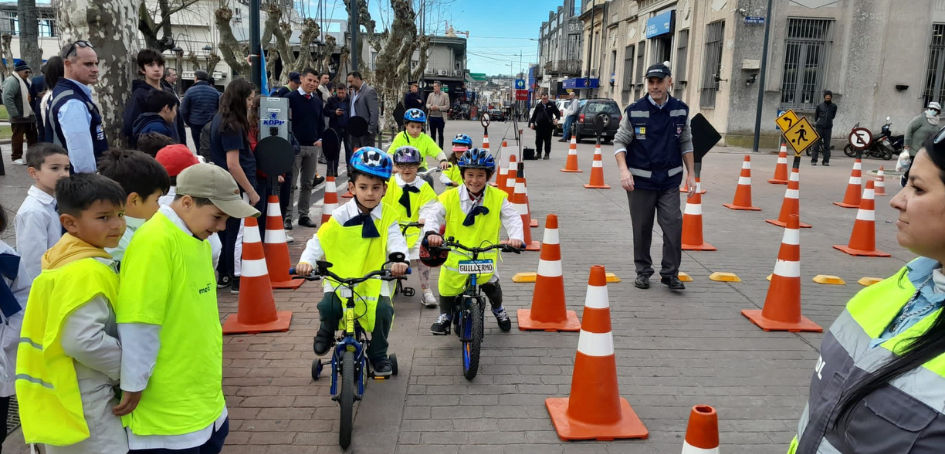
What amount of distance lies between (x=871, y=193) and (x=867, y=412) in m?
8.22

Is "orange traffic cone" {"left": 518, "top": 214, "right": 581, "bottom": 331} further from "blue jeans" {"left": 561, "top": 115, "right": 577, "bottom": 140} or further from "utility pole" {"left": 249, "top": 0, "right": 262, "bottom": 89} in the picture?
"blue jeans" {"left": 561, "top": 115, "right": 577, "bottom": 140}

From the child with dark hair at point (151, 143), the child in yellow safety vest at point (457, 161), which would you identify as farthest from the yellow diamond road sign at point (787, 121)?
the child with dark hair at point (151, 143)

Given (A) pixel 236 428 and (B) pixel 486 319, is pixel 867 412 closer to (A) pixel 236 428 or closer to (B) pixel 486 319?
(A) pixel 236 428

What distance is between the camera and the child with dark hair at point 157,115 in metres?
5.94

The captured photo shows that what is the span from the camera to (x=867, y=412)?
1438 millimetres

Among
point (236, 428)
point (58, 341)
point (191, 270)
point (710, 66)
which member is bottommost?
point (236, 428)

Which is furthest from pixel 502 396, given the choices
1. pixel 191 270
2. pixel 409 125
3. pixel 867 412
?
pixel 409 125

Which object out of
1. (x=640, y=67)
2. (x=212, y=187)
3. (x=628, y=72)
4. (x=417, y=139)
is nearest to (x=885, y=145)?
(x=640, y=67)

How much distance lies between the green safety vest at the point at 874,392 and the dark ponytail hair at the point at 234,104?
5756mm

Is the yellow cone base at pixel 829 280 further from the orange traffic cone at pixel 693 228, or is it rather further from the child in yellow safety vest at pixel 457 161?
the child in yellow safety vest at pixel 457 161

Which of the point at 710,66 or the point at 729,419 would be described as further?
the point at 710,66

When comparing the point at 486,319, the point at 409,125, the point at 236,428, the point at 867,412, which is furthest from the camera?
the point at 409,125

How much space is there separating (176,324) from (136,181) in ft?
3.67

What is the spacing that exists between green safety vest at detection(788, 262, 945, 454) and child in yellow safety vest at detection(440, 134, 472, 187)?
5416 mm
